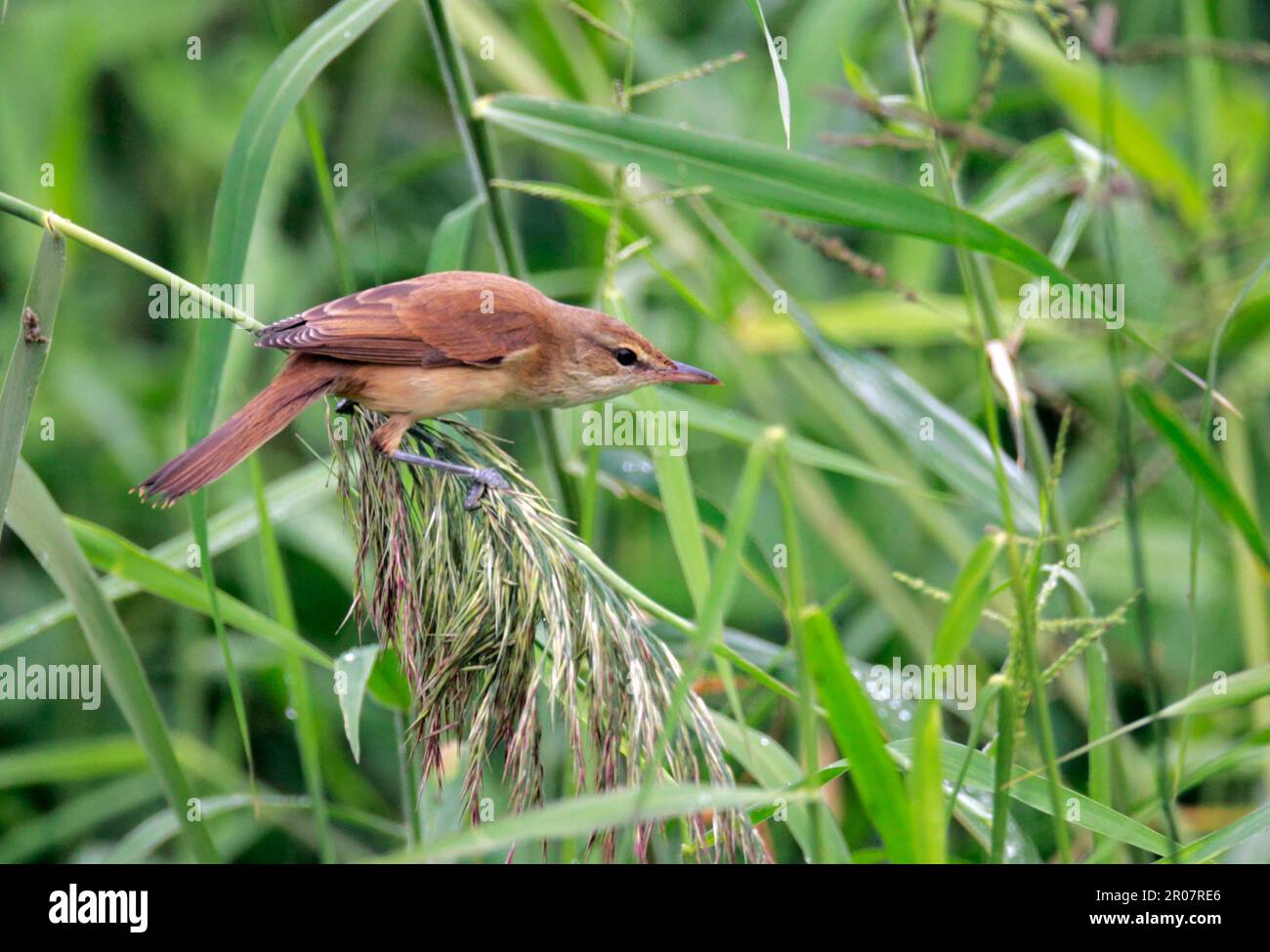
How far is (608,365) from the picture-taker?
10.1ft

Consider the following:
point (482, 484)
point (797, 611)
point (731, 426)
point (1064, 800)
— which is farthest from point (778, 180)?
point (1064, 800)

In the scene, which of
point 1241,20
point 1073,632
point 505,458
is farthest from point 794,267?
point 505,458

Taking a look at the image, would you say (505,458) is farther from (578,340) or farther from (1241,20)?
(1241,20)

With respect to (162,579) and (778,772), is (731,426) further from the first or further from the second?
(162,579)

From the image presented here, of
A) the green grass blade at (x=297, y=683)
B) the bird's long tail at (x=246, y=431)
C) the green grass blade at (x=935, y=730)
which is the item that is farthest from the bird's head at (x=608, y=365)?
the green grass blade at (x=935, y=730)

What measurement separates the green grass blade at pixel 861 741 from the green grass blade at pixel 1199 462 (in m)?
0.87

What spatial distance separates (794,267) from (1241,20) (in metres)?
1.90

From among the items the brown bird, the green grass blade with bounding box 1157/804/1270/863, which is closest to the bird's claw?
the brown bird

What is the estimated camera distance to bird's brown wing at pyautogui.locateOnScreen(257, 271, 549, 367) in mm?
2736

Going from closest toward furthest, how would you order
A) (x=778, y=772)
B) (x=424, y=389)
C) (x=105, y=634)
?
1. (x=105, y=634)
2. (x=778, y=772)
3. (x=424, y=389)

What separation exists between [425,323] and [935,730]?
1742 mm

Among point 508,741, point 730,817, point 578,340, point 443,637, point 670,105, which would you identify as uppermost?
point 670,105

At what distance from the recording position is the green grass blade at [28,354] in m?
1.85

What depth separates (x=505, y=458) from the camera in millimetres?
2367
